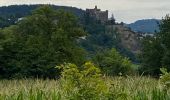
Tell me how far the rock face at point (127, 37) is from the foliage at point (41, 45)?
12845cm

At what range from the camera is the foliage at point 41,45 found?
44.9 m

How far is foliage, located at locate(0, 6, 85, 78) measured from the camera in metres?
44.9

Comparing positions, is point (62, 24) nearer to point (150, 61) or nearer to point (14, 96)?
point (150, 61)

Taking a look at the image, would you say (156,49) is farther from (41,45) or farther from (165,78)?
(165,78)

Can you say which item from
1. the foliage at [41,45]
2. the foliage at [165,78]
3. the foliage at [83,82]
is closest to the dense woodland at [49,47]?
the foliage at [41,45]

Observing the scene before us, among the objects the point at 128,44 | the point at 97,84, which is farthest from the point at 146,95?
the point at 128,44

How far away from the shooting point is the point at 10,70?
45.0m

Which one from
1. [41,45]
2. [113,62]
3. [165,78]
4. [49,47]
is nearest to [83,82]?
[165,78]

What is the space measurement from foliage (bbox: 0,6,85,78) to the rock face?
5057 inches

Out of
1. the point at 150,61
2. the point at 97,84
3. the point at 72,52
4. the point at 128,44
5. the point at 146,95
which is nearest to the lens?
the point at 97,84

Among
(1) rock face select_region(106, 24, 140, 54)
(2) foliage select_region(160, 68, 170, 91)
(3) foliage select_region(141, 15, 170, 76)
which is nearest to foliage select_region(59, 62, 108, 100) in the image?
(2) foliage select_region(160, 68, 170, 91)

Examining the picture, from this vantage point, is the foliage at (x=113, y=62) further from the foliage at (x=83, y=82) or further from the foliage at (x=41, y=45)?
the foliage at (x=83, y=82)

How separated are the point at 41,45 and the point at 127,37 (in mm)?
142021

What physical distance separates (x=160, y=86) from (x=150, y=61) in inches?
1440
